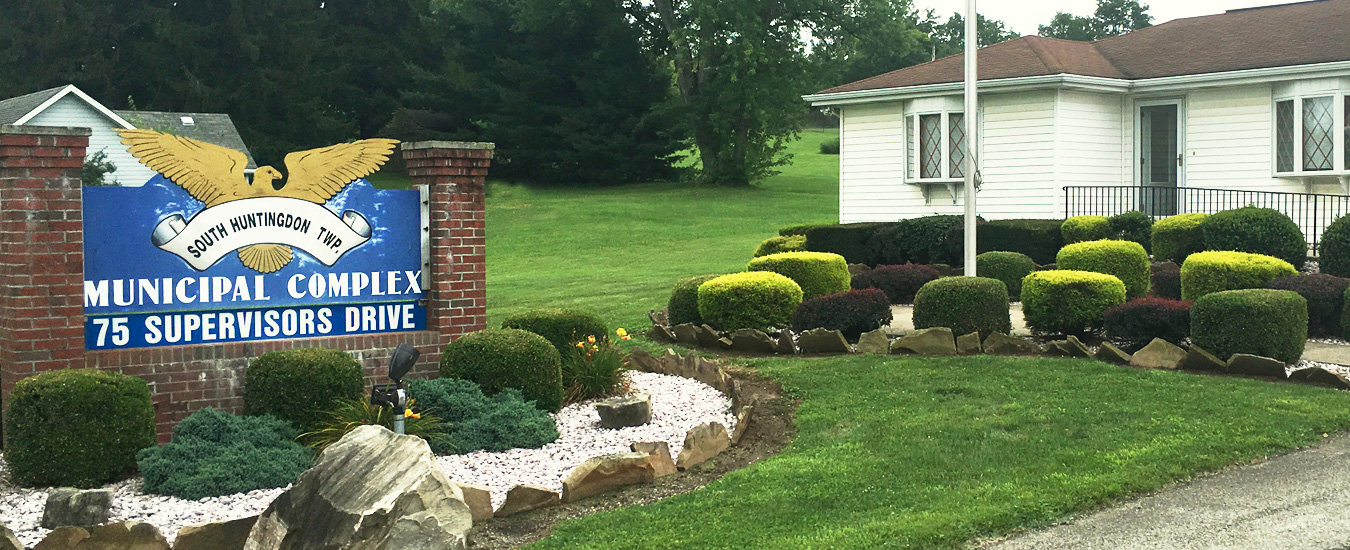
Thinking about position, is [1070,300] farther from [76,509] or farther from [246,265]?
[76,509]

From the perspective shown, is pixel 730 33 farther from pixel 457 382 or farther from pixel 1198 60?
pixel 457 382

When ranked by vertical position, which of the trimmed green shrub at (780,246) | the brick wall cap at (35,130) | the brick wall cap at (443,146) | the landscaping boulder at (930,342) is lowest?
the landscaping boulder at (930,342)

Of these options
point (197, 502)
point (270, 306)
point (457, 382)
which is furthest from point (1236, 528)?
point (270, 306)

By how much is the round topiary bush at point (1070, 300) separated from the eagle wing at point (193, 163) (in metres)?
7.96

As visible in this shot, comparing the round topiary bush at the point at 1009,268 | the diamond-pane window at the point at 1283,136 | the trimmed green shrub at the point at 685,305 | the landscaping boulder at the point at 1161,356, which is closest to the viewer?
the landscaping boulder at the point at 1161,356

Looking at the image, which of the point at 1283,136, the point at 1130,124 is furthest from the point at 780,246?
the point at 1283,136

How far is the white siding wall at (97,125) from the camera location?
33.7 m

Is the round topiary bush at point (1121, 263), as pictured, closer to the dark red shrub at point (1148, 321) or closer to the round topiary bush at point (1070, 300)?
the round topiary bush at point (1070, 300)

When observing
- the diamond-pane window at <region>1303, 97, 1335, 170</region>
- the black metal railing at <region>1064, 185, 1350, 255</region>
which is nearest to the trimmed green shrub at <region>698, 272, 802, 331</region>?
the black metal railing at <region>1064, 185, 1350, 255</region>

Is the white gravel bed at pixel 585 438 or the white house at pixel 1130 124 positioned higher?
the white house at pixel 1130 124

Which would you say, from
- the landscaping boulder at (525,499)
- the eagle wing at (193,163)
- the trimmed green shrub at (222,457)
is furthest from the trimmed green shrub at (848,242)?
the landscaping boulder at (525,499)

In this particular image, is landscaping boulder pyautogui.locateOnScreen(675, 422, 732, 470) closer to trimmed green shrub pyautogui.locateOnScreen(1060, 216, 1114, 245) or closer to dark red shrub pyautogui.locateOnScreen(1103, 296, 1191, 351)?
dark red shrub pyautogui.locateOnScreen(1103, 296, 1191, 351)

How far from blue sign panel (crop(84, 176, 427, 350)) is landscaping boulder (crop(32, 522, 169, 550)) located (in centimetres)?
254

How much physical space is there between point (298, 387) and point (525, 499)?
6.75ft
